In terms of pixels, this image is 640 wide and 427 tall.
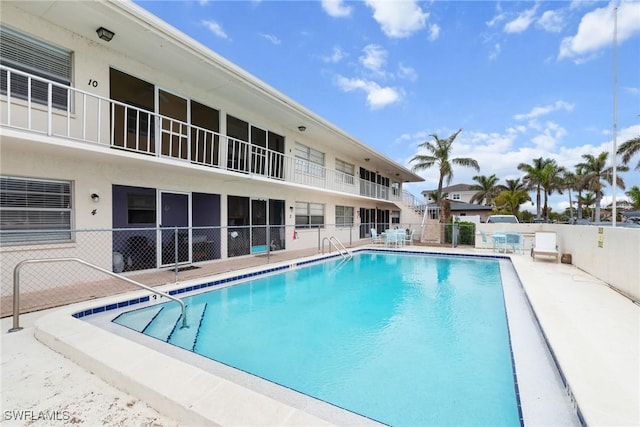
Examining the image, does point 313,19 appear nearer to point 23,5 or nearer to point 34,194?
point 23,5

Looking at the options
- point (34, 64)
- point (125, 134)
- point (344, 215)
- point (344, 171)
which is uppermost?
point (34, 64)

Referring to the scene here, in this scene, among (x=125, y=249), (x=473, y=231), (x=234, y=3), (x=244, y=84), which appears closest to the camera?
(x=125, y=249)

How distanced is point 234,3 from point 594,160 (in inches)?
1486

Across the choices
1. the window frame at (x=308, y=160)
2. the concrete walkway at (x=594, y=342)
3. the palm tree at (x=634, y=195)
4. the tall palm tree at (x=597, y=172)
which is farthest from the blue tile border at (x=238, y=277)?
the palm tree at (x=634, y=195)

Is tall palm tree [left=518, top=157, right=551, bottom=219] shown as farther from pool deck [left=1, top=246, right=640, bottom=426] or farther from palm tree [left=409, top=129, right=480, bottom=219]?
pool deck [left=1, top=246, right=640, bottom=426]

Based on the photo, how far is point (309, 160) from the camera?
48.5ft

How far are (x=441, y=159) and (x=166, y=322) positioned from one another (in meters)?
20.2

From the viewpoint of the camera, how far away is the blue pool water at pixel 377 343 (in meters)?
3.23

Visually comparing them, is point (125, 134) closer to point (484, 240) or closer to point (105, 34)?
point (105, 34)

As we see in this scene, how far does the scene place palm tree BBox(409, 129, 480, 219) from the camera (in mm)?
21031

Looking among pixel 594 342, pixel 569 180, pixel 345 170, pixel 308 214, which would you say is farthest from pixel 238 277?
pixel 569 180

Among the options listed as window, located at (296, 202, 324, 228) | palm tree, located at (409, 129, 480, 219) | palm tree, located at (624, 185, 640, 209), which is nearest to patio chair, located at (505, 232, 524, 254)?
palm tree, located at (409, 129, 480, 219)

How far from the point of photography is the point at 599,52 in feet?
41.5

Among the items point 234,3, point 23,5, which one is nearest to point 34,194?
point 23,5
